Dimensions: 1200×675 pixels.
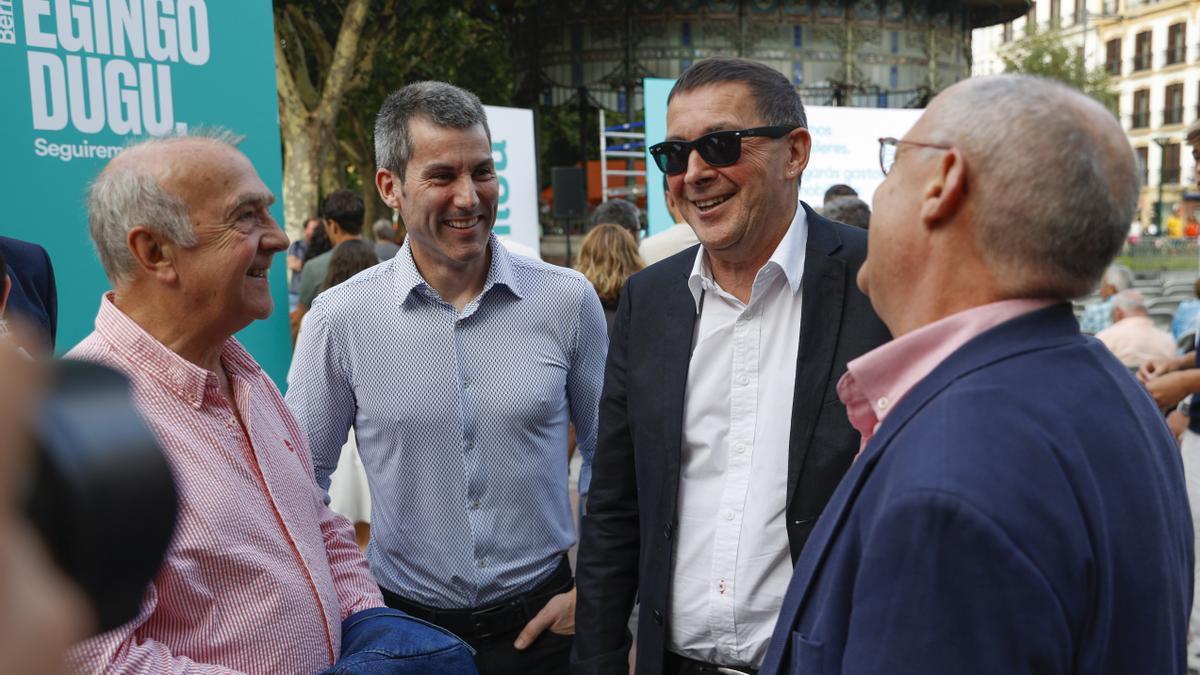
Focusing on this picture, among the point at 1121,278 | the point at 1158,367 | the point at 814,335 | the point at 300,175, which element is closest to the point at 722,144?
the point at 814,335

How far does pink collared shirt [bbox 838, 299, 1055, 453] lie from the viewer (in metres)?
1.33

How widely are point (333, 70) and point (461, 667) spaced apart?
47.3 feet

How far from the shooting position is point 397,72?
2075 centimetres

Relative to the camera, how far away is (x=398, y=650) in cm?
186

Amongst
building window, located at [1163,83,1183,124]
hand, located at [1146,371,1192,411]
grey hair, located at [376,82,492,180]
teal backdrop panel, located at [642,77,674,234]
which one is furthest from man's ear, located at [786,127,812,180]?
building window, located at [1163,83,1183,124]

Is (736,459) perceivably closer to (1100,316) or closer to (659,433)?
(659,433)

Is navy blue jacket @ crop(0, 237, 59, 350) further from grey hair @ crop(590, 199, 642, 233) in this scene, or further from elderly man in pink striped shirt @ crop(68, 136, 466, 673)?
grey hair @ crop(590, 199, 642, 233)

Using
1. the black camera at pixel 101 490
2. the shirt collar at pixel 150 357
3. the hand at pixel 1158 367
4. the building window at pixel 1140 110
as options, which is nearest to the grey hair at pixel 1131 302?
the hand at pixel 1158 367

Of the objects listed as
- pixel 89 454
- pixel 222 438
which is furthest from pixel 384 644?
pixel 89 454

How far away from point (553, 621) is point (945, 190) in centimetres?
177

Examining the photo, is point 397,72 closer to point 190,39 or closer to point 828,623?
point 190,39

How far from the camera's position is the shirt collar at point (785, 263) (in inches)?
88.1

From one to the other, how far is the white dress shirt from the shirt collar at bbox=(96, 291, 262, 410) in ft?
3.53

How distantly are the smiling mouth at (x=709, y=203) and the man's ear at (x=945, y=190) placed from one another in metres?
1.00
